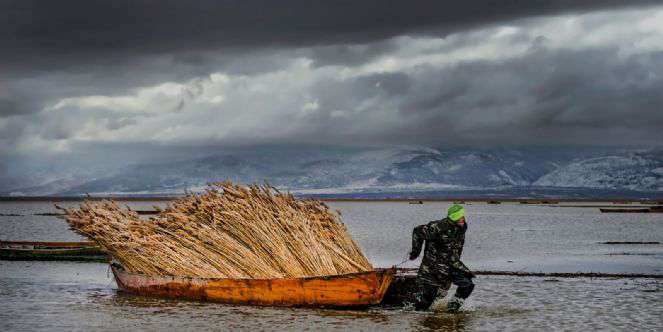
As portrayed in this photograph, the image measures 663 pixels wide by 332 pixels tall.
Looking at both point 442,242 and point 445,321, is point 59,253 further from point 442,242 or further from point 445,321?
point 442,242

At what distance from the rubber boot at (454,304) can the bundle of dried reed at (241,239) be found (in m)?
2.16

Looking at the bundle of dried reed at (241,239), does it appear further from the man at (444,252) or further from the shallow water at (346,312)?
the man at (444,252)

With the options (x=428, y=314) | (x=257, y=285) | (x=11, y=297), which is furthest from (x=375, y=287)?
(x=11, y=297)

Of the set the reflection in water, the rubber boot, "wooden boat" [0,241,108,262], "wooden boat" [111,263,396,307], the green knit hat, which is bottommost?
the reflection in water

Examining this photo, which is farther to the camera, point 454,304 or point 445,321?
point 454,304

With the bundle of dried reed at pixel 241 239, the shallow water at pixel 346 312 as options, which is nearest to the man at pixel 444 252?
the shallow water at pixel 346 312

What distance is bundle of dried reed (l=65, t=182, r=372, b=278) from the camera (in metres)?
18.8

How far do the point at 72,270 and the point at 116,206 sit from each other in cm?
497

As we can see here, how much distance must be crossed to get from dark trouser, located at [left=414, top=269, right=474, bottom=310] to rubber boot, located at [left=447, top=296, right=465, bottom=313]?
0.39m

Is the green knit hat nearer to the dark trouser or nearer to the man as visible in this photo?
the man

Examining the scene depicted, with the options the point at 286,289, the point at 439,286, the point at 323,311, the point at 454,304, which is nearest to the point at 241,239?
the point at 286,289

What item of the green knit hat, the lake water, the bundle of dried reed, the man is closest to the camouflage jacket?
the man

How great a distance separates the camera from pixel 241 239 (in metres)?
19.7

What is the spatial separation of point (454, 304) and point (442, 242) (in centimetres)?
180
